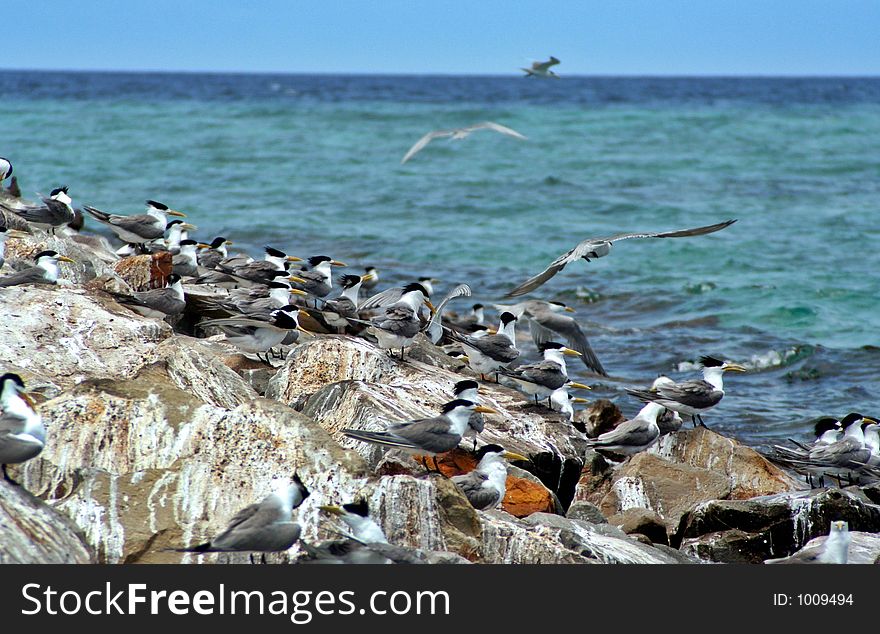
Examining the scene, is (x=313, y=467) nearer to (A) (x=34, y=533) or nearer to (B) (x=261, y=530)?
(B) (x=261, y=530)

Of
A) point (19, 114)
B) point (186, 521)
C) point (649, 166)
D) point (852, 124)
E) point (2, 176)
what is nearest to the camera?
point (186, 521)

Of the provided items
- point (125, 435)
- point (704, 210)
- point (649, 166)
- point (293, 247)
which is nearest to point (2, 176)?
point (293, 247)

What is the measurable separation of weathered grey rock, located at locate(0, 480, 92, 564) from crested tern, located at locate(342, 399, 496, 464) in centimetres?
181

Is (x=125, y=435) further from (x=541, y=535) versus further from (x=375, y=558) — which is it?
(x=541, y=535)

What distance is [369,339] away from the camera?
9.88 m

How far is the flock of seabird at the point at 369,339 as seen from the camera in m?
5.63

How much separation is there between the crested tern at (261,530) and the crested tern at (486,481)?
1380mm

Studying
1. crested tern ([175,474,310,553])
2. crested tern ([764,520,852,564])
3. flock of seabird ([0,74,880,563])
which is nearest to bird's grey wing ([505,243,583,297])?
flock of seabird ([0,74,880,563])

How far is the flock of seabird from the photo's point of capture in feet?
18.5

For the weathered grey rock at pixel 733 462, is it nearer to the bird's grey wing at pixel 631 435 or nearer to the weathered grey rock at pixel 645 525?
the bird's grey wing at pixel 631 435

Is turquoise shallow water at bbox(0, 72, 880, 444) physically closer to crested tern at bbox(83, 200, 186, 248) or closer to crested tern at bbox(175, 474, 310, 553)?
crested tern at bbox(83, 200, 186, 248)
